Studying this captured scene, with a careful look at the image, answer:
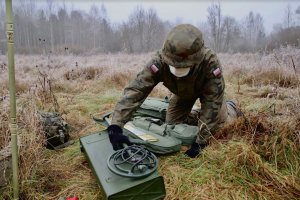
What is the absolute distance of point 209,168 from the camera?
2418mm

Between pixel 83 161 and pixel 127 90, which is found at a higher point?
pixel 127 90

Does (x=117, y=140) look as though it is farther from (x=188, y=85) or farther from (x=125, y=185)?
(x=188, y=85)

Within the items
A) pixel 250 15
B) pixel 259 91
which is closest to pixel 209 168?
pixel 259 91

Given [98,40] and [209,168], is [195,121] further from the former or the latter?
[98,40]

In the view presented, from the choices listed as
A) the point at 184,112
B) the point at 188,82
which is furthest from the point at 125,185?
the point at 184,112

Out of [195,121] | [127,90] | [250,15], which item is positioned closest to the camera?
[127,90]

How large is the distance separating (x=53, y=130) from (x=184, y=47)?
1.66 metres

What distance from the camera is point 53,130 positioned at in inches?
119

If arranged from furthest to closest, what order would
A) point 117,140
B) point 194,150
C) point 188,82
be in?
point 188,82 → point 194,150 → point 117,140

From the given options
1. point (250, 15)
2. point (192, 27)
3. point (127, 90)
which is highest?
point (250, 15)

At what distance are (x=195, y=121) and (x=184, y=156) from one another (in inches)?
37.6

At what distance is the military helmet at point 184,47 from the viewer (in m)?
2.36

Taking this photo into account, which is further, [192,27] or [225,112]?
[225,112]

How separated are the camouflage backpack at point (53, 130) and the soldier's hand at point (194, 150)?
4.53 ft
